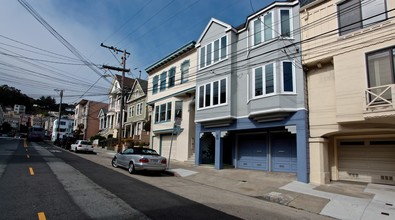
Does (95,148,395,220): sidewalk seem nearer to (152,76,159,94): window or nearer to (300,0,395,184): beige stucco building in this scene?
(300,0,395,184): beige stucco building

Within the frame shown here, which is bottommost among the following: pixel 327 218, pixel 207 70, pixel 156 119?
pixel 327 218

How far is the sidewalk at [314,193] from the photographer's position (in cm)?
843

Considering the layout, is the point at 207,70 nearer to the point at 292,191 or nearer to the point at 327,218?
the point at 292,191

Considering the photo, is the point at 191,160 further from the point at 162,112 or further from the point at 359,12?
the point at 359,12

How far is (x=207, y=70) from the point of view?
1877cm

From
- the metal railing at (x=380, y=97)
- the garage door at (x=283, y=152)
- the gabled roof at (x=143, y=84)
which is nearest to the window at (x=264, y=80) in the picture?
the garage door at (x=283, y=152)

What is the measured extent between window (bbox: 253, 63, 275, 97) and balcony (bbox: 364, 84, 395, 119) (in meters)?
4.45

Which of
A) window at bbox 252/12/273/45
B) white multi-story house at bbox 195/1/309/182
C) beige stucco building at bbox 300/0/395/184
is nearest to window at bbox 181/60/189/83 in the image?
white multi-story house at bbox 195/1/309/182

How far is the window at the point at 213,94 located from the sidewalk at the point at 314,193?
5.06 m

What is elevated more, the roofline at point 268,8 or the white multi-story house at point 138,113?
the roofline at point 268,8

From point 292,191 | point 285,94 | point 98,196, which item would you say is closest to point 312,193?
point 292,191

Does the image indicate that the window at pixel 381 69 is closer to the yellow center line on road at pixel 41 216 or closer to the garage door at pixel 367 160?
the garage door at pixel 367 160

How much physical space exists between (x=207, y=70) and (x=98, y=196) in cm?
1279

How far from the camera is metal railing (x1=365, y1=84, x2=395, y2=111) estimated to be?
33.4ft
